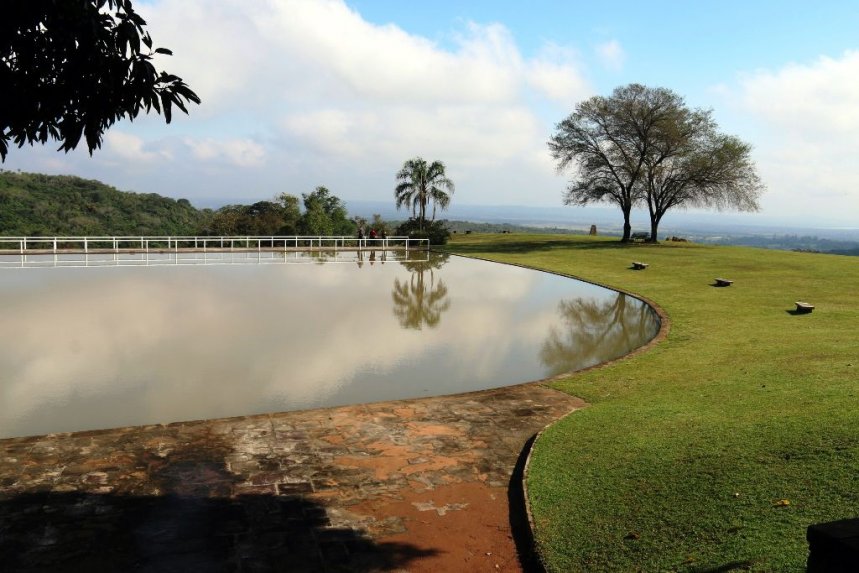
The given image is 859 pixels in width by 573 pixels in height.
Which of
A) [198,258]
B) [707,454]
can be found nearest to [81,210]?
[198,258]

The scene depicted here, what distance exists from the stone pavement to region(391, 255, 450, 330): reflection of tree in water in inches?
289

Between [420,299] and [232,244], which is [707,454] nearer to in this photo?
[420,299]

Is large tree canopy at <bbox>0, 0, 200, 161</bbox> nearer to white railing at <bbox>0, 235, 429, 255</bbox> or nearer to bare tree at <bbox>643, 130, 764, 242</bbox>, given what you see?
white railing at <bbox>0, 235, 429, 255</bbox>

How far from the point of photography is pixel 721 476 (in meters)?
6.01

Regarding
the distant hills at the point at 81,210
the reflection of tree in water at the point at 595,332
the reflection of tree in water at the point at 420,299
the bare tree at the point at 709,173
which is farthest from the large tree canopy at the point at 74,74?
the distant hills at the point at 81,210

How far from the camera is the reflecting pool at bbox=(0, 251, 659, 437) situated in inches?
374

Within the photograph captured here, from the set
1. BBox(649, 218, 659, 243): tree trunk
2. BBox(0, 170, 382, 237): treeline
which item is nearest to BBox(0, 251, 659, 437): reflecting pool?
BBox(649, 218, 659, 243): tree trunk

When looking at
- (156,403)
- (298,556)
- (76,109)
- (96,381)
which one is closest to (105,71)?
(76,109)

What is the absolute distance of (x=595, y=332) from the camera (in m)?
15.2

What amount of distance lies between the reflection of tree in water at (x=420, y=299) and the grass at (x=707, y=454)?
5870 mm

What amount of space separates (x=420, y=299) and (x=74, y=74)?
51.7 feet

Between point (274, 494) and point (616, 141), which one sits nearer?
point (274, 494)

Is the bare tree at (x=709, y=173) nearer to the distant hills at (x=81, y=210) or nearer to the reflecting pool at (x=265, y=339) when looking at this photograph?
the reflecting pool at (x=265, y=339)

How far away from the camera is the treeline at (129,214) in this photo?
48469 millimetres
